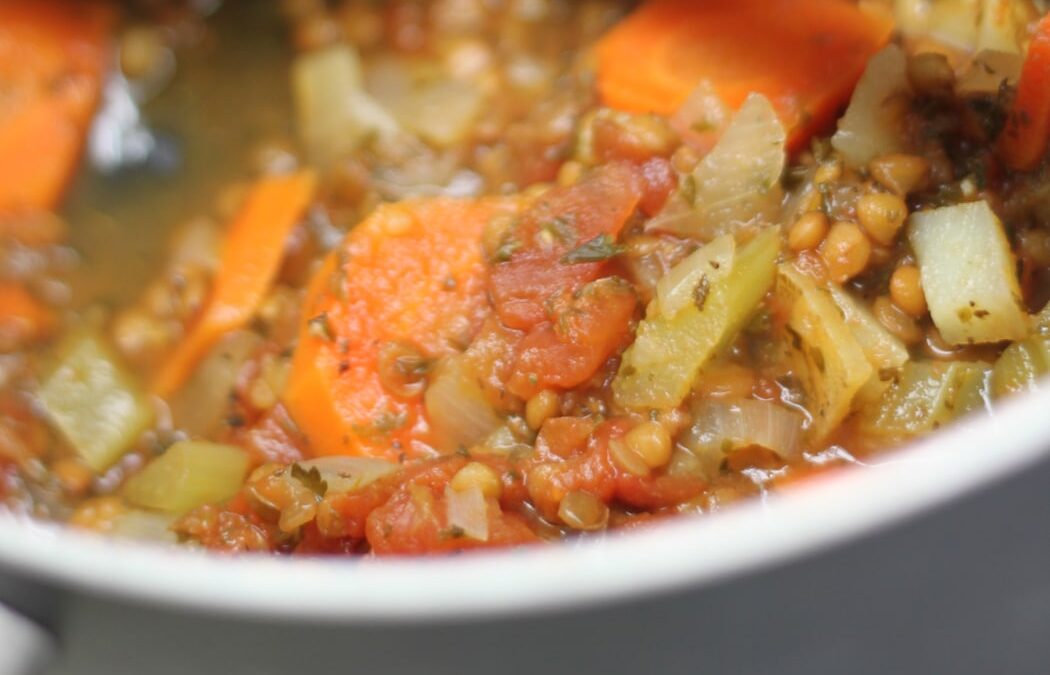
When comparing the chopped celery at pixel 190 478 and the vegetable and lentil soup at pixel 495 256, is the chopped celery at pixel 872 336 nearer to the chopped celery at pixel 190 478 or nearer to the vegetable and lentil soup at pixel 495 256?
the vegetable and lentil soup at pixel 495 256

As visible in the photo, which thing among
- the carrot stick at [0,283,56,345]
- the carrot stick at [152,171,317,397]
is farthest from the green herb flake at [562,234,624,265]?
the carrot stick at [0,283,56,345]

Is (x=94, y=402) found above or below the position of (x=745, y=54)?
below

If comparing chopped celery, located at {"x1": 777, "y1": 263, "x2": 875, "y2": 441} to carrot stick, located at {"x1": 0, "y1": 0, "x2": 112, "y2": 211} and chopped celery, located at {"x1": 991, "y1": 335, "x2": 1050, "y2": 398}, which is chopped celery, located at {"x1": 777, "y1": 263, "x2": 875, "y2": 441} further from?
carrot stick, located at {"x1": 0, "y1": 0, "x2": 112, "y2": 211}

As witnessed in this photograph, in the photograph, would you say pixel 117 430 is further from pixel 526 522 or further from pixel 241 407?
pixel 526 522

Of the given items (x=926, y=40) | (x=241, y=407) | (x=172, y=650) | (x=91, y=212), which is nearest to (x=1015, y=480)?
(x=172, y=650)

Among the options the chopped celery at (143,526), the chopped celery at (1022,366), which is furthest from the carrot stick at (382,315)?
the chopped celery at (1022,366)

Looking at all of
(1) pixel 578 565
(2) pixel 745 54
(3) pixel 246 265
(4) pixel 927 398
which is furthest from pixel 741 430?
(3) pixel 246 265

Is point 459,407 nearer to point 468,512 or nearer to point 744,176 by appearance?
point 468,512
